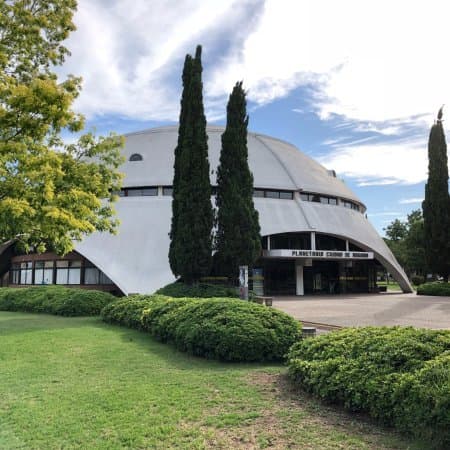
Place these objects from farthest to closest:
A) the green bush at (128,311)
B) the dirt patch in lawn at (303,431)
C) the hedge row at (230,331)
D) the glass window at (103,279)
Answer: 1. the glass window at (103,279)
2. the green bush at (128,311)
3. the hedge row at (230,331)
4. the dirt patch in lawn at (303,431)

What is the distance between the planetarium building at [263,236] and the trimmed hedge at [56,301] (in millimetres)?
5871

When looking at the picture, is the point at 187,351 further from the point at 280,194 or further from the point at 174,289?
the point at 280,194

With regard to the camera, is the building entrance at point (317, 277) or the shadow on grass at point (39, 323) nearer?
the shadow on grass at point (39, 323)

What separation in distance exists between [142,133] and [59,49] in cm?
2877

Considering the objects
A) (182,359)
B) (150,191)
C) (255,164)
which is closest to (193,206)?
(182,359)

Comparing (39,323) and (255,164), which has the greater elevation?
(255,164)

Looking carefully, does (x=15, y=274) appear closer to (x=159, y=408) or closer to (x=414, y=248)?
(x=159, y=408)

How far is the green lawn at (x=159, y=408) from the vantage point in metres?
4.59

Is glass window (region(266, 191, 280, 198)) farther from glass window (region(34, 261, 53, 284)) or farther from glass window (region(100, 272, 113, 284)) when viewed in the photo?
glass window (region(34, 261, 53, 284))

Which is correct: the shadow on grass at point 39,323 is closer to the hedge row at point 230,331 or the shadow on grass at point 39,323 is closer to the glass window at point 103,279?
the hedge row at point 230,331

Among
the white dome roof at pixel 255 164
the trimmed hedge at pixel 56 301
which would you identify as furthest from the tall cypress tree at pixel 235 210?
the white dome roof at pixel 255 164

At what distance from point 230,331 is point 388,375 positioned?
12.5 feet

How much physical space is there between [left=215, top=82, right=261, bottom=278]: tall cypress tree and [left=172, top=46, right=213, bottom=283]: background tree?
1088 mm

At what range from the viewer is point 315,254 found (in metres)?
31.5
